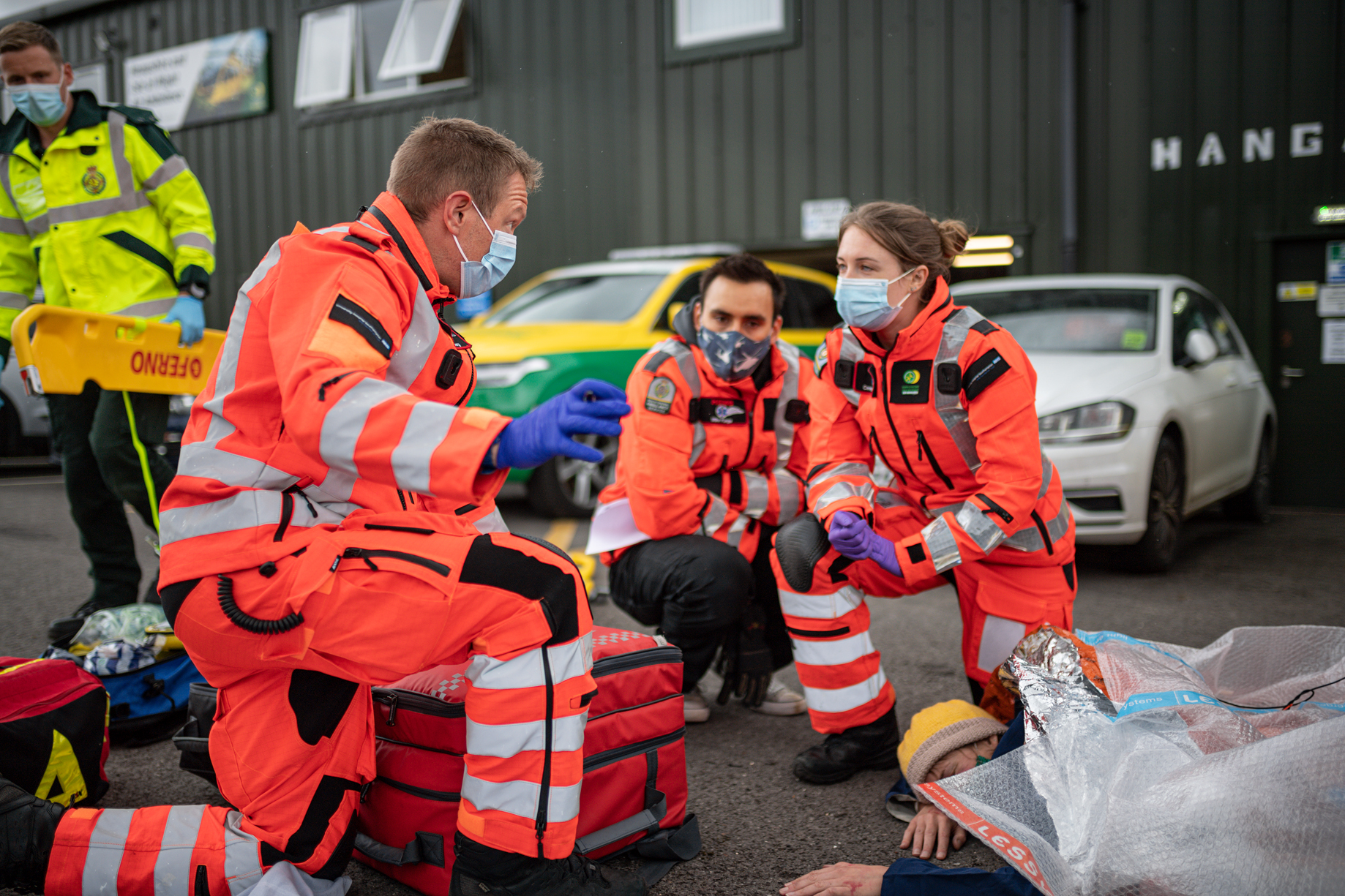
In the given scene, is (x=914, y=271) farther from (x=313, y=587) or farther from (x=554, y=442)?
A: (x=313, y=587)

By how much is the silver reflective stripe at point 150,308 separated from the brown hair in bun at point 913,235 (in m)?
2.60

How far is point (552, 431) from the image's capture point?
5.25ft

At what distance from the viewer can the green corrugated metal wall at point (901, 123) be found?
770 centimetres

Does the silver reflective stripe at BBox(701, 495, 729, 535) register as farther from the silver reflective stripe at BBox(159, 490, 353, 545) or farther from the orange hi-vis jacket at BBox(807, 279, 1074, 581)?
the silver reflective stripe at BBox(159, 490, 353, 545)

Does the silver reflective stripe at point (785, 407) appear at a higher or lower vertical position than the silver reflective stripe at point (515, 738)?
higher

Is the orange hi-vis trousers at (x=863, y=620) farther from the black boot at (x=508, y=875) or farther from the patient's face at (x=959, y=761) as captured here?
the black boot at (x=508, y=875)

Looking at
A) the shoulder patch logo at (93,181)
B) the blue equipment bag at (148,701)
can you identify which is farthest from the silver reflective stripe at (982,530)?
the shoulder patch logo at (93,181)

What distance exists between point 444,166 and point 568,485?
476 cm

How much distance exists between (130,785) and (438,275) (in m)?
1.72

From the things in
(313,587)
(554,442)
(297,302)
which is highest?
(297,302)

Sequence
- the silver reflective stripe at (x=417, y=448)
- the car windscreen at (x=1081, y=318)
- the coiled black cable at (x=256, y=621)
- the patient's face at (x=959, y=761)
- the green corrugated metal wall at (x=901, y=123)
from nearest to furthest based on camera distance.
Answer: the silver reflective stripe at (x=417, y=448) < the coiled black cable at (x=256, y=621) < the patient's face at (x=959, y=761) < the car windscreen at (x=1081, y=318) < the green corrugated metal wall at (x=901, y=123)

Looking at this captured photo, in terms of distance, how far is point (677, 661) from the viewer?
238 centimetres

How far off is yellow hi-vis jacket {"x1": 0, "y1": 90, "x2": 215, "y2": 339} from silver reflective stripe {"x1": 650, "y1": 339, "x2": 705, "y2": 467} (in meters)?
1.81

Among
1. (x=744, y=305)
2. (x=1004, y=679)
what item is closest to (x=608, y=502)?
(x=744, y=305)
